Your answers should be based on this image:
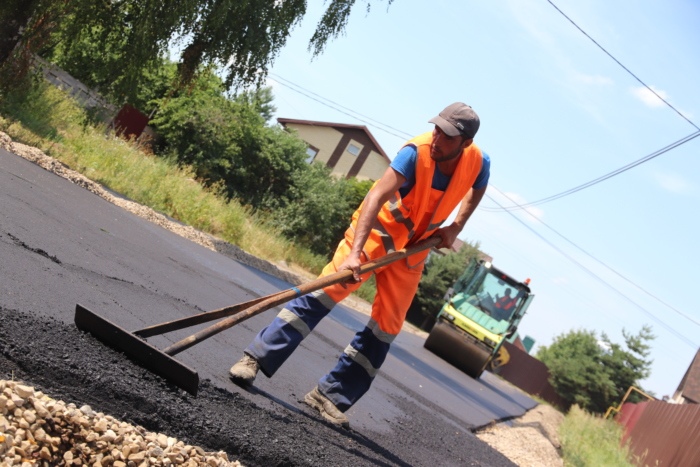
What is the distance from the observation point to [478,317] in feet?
67.5

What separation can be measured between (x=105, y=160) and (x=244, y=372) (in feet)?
37.7

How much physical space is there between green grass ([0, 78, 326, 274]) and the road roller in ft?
16.0

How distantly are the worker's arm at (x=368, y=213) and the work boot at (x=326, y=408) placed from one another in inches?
34.9

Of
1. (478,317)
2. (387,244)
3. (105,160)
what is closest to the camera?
(387,244)

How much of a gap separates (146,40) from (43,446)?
37.9ft

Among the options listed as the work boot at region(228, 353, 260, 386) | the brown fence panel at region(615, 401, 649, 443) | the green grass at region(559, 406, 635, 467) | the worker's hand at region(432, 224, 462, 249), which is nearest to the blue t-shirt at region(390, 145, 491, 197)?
the worker's hand at region(432, 224, 462, 249)

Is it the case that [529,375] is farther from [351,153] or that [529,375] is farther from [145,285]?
[145,285]

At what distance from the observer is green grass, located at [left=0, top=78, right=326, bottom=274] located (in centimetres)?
1411

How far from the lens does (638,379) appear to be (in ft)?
128

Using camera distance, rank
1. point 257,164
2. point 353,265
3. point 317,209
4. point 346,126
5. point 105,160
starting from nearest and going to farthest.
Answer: point 353,265, point 105,160, point 317,209, point 257,164, point 346,126

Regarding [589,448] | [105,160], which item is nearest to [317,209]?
[105,160]

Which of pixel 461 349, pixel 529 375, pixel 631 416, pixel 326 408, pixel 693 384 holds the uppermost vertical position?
pixel 693 384

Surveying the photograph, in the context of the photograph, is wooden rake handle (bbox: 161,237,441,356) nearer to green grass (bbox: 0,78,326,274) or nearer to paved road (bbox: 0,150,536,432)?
paved road (bbox: 0,150,536,432)

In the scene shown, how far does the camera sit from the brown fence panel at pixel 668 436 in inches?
479
